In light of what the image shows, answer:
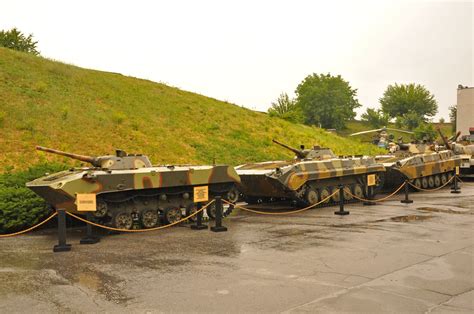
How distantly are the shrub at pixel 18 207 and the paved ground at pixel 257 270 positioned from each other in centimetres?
52

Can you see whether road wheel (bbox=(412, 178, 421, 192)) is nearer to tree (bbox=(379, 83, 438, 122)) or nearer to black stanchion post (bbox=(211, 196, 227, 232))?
black stanchion post (bbox=(211, 196, 227, 232))

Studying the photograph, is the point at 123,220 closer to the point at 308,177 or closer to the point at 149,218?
the point at 149,218

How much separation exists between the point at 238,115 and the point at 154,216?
895 inches

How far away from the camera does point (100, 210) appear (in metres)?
12.3

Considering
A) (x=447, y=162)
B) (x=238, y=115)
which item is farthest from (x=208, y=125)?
(x=447, y=162)

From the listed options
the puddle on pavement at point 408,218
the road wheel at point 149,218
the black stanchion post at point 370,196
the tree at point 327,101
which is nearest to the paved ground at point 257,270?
the puddle on pavement at point 408,218

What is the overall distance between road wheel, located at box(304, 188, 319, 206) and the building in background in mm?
38474

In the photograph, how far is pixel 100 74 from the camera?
34656 mm

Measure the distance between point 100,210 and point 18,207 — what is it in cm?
214

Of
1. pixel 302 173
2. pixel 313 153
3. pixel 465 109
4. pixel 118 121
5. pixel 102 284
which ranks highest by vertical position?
pixel 465 109

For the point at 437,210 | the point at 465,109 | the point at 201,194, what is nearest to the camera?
the point at 201,194

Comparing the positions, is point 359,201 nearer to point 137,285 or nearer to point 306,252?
point 306,252

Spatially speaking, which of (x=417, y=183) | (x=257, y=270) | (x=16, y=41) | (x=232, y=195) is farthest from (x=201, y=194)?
(x=16, y=41)

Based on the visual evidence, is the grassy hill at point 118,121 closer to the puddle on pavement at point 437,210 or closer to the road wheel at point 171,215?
the road wheel at point 171,215
